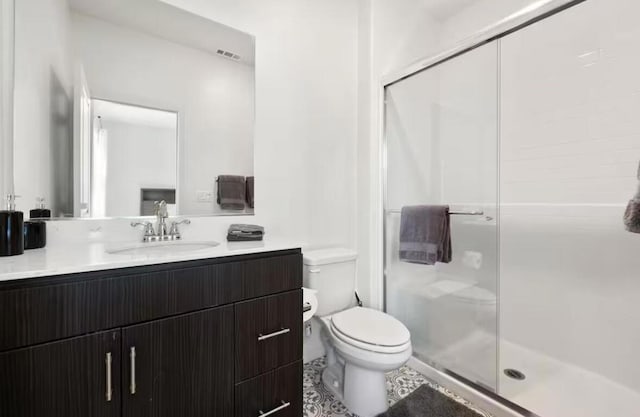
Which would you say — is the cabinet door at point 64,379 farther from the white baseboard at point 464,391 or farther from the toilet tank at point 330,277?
the white baseboard at point 464,391

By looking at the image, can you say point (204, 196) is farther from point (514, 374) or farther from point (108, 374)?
point (514, 374)

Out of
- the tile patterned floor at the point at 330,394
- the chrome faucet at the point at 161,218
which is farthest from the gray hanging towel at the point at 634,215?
the chrome faucet at the point at 161,218

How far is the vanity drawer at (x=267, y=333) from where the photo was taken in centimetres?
110

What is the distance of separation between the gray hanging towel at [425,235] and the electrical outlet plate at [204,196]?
123 cm

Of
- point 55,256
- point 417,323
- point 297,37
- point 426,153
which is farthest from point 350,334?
point 297,37

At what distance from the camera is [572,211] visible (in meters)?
1.80

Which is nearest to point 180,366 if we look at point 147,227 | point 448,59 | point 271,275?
point 271,275

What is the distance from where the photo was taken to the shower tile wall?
1591mm

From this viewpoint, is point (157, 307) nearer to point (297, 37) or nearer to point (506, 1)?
point (297, 37)

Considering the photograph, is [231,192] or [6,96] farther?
[231,192]

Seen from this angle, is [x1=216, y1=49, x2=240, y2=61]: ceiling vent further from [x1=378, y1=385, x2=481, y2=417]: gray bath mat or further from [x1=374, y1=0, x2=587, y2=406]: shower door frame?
[x1=378, y1=385, x2=481, y2=417]: gray bath mat

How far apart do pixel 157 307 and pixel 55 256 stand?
0.38 m

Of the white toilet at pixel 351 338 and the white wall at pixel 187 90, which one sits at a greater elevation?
the white wall at pixel 187 90

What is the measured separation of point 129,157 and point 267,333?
1.04 m
